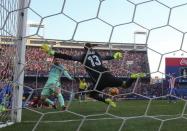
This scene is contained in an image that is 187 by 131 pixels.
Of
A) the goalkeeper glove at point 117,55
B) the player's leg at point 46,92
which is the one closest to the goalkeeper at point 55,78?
the player's leg at point 46,92

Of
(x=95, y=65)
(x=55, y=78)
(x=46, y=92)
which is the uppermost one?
(x=95, y=65)

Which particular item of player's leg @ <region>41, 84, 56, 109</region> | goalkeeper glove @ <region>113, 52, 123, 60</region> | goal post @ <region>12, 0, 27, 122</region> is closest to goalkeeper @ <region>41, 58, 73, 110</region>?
player's leg @ <region>41, 84, 56, 109</region>

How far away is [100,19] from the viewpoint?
3088mm

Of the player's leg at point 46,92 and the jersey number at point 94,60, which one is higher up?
the jersey number at point 94,60

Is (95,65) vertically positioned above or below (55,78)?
above

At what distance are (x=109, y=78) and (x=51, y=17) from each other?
3.54 ft

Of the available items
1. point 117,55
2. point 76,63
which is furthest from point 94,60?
point 76,63

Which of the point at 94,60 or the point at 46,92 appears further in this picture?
the point at 46,92

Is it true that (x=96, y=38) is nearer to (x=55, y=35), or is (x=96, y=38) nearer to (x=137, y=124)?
(x=55, y=35)

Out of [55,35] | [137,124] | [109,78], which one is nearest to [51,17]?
[55,35]

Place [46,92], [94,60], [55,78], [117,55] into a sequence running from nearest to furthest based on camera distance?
[117,55]
[94,60]
[55,78]
[46,92]

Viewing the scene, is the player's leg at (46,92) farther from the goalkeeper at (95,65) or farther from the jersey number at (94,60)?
the jersey number at (94,60)

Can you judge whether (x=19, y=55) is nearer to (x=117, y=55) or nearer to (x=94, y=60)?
(x=94, y=60)

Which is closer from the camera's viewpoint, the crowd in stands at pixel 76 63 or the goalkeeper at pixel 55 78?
the goalkeeper at pixel 55 78
